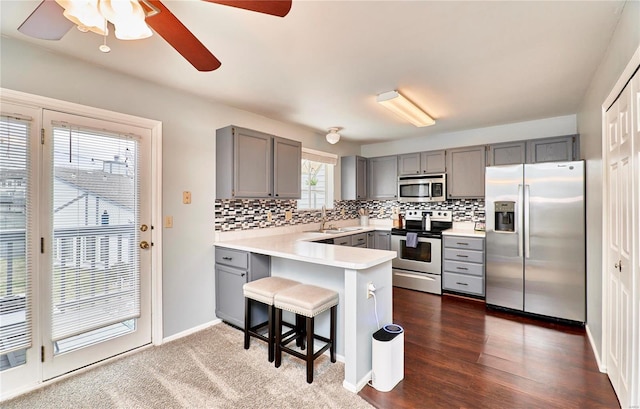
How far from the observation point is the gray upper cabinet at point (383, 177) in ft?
16.2

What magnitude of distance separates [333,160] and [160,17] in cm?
373

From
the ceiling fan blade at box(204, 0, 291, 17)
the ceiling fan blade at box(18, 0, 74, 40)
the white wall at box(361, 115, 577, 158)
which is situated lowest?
the ceiling fan blade at box(204, 0, 291, 17)

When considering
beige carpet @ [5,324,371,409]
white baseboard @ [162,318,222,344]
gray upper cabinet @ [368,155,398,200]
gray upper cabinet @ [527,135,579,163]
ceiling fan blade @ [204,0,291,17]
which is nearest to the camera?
ceiling fan blade @ [204,0,291,17]

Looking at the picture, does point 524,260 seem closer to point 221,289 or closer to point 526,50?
point 526,50

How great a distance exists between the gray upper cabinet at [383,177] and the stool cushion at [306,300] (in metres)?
3.06

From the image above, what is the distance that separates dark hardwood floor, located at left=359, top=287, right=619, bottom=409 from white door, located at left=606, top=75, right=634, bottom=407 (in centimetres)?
24

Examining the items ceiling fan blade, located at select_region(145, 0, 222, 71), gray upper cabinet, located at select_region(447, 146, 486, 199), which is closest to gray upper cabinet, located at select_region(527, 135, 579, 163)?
gray upper cabinet, located at select_region(447, 146, 486, 199)

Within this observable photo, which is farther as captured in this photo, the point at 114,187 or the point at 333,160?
the point at 333,160

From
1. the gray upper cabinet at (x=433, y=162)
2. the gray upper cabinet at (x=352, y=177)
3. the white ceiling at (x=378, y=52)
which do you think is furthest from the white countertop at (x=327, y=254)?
the gray upper cabinet at (x=433, y=162)

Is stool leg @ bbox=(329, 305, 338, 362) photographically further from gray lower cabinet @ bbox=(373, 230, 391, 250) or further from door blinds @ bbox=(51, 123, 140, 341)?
gray lower cabinet @ bbox=(373, 230, 391, 250)

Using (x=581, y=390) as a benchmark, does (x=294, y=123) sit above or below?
above

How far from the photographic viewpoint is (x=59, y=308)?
2150 mm

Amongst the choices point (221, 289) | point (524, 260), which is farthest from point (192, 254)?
point (524, 260)

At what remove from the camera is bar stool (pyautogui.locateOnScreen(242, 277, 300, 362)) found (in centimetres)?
231
